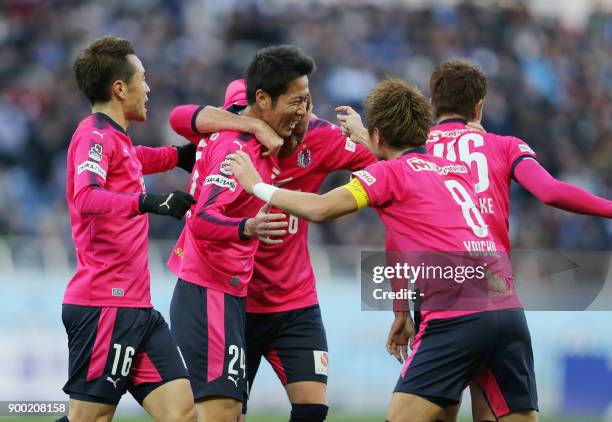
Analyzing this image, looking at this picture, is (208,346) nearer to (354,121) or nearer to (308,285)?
(308,285)

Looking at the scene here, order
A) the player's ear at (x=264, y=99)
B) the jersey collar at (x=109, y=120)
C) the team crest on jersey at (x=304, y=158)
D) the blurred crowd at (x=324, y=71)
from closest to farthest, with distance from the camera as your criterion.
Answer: the jersey collar at (x=109, y=120) → the player's ear at (x=264, y=99) → the team crest on jersey at (x=304, y=158) → the blurred crowd at (x=324, y=71)

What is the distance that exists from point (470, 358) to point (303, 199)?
1.19 meters

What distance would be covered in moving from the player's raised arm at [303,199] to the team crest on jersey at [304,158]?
3.61ft

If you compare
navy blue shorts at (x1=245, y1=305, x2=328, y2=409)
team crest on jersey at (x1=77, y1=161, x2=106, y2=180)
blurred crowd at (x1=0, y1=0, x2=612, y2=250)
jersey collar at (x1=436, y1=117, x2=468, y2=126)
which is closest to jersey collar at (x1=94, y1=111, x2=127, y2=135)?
team crest on jersey at (x1=77, y1=161, x2=106, y2=180)

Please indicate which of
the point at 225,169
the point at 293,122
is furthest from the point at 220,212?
the point at 293,122

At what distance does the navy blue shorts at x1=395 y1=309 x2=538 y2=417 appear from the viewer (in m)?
5.74

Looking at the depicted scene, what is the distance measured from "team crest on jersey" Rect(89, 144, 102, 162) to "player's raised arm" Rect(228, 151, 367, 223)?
0.74 m

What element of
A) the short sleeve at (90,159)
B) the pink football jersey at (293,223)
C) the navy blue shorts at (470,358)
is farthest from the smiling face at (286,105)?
the navy blue shorts at (470,358)

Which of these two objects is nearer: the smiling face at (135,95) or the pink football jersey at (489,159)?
the smiling face at (135,95)

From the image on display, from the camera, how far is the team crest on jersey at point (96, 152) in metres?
6.09

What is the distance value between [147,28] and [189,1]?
53.4 inches

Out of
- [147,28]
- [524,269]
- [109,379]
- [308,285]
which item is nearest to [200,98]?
[147,28]

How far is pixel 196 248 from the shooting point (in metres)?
6.68

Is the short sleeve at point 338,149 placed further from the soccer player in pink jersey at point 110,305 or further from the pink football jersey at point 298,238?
the soccer player in pink jersey at point 110,305
